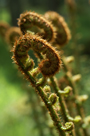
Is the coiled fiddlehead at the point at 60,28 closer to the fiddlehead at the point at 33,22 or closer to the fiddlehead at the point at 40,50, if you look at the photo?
the fiddlehead at the point at 33,22

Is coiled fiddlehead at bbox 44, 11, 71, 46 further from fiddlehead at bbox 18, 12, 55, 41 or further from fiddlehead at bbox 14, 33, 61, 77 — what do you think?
fiddlehead at bbox 14, 33, 61, 77

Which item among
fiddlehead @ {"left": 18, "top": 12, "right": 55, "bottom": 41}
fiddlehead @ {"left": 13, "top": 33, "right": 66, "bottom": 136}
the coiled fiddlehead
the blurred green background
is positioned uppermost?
the blurred green background

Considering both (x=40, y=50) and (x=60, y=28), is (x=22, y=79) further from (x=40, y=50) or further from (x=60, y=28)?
(x=40, y=50)

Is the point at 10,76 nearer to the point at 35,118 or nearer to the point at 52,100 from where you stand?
the point at 35,118

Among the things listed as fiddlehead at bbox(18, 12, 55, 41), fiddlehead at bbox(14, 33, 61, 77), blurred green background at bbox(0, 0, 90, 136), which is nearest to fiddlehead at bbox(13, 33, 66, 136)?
fiddlehead at bbox(14, 33, 61, 77)

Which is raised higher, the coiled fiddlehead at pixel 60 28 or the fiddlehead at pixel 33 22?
the coiled fiddlehead at pixel 60 28

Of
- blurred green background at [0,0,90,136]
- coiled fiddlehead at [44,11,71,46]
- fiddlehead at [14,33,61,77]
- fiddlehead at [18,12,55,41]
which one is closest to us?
fiddlehead at [14,33,61,77]

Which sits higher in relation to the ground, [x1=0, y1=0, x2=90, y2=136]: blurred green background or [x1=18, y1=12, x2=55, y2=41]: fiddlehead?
[x1=0, y1=0, x2=90, y2=136]: blurred green background

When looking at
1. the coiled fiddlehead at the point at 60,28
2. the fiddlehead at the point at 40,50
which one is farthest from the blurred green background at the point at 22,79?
the fiddlehead at the point at 40,50

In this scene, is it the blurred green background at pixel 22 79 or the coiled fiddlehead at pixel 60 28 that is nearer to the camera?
the coiled fiddlehead at pixel 60 28

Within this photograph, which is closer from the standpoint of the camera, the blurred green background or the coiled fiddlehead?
the coiled fiddlehead

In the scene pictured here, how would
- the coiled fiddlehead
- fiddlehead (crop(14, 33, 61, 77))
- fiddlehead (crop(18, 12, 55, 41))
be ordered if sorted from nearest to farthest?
1. fiddlehead (crop(14, 33, 61, 77))
2. fiddlehead (crop(18, 12, 55, 41))
3. the coiled fiddlehead

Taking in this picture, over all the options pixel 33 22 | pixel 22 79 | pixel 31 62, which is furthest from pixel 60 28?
pixel 22 79
